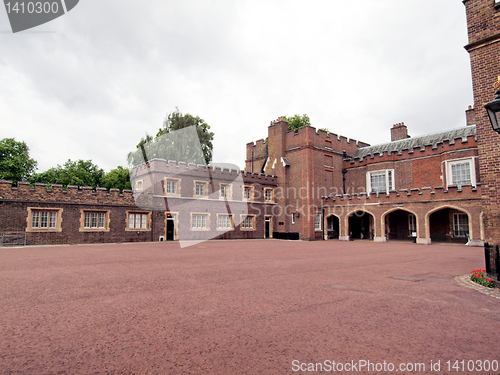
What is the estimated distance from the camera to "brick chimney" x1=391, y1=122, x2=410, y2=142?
3141cm

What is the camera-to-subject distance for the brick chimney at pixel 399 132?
3141 centimetres

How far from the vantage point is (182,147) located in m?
35.1

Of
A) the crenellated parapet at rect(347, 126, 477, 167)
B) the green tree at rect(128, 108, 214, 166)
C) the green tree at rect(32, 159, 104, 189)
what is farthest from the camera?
the green tree at rect(32, 159, 104, 189)

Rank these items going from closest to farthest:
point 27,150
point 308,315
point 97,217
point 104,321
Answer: point 104,321, point 308,315, point 97,217, point 27,150

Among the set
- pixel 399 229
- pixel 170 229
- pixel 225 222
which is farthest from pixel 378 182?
pixel 170 229

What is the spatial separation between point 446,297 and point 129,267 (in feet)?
27.8

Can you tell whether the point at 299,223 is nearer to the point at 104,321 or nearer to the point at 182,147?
the point at 182,147

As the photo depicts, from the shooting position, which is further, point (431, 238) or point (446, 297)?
point (431, 238)

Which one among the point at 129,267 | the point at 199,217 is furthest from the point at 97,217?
the point at 129,267

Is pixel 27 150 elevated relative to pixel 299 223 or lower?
elevated

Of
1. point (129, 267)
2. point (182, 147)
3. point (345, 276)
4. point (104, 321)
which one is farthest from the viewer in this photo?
point (182, 147)

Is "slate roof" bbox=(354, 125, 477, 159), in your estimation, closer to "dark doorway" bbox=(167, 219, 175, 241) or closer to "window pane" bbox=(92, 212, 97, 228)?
"dark doorway" bbox=(167, 219, 175, 241)

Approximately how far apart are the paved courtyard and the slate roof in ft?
70.1

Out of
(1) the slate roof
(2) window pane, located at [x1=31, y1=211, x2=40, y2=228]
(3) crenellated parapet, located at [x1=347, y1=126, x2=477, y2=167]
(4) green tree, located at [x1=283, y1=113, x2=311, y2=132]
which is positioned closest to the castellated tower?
(3) crenellated parapet, located at [x1=347, y1=126, x2=477, y2=167]
